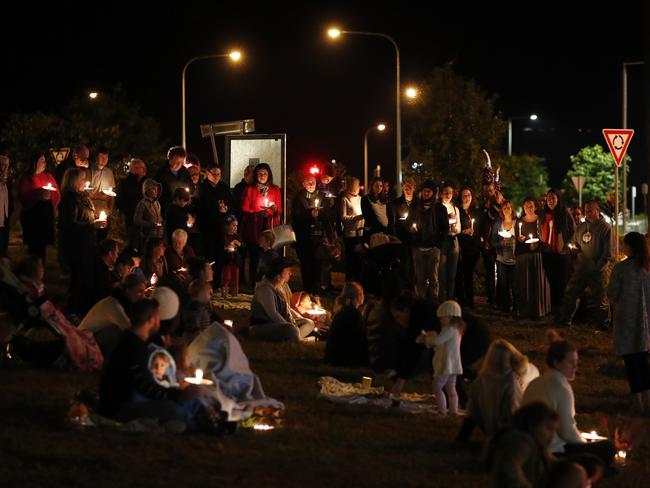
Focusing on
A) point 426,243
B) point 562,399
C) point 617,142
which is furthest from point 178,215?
point 562,399

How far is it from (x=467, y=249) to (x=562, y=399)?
11531 millimetres

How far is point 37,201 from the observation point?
1977 centimetres

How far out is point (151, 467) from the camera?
31.2ft

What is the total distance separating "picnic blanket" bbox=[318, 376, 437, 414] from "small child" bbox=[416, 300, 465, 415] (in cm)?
21

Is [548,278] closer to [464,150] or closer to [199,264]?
[199,264]

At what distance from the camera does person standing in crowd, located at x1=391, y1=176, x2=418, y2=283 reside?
2062 cm

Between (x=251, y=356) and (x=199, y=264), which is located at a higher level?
(x=199, y=264)

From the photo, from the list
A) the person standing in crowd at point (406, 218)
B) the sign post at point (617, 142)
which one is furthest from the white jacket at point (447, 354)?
the sign post at point (617, 142)

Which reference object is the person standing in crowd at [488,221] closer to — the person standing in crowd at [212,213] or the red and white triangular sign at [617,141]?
the red and white triangular sign at [617,141]

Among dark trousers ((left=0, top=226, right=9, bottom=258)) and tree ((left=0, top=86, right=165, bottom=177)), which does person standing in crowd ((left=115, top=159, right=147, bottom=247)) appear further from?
tree ((left=0, top=86, right=165, bottom=177))

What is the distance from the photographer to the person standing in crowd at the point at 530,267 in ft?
67.5

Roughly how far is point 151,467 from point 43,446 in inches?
38.7

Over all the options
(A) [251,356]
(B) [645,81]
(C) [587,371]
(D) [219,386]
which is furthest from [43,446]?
(B) [645,81]

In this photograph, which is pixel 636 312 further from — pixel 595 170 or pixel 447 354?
pixel 595 170
